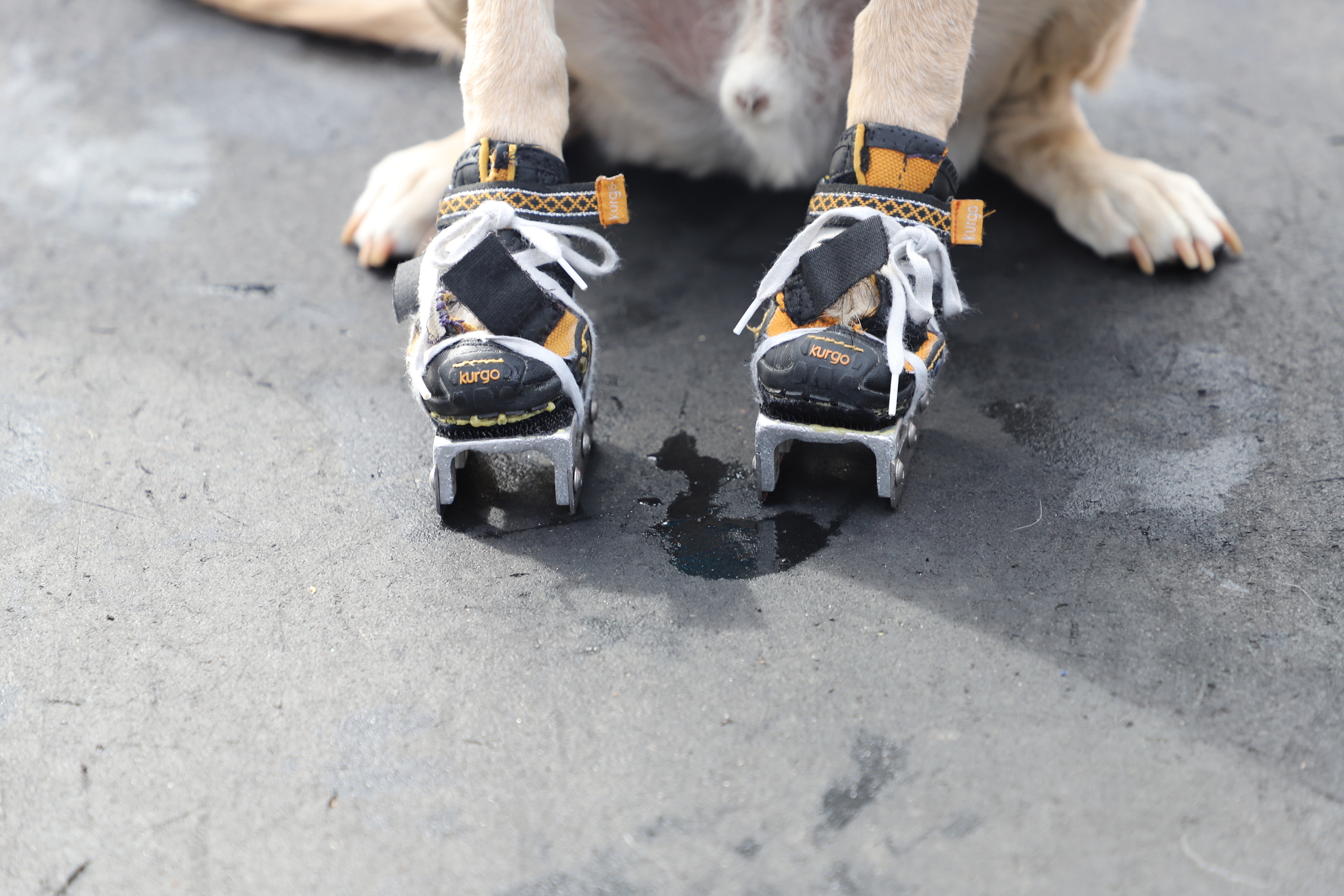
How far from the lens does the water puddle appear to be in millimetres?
1360

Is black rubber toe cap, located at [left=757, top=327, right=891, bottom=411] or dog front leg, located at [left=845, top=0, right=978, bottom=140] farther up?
dog front leg, located at [left=845, top=0, right=978, bottom=140]

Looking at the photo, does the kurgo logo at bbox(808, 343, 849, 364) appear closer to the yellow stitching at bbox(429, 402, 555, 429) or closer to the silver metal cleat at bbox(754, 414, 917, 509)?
the silver metal cleat at bbox(754, 414, 917, 509)

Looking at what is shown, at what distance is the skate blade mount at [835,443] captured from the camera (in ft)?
4.45

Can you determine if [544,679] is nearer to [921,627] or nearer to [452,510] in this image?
[452,510]

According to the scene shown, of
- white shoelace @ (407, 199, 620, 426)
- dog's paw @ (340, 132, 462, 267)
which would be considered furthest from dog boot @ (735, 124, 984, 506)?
dog's paw @ (340, 132, 462, 267)

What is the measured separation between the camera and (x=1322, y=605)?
1.28m

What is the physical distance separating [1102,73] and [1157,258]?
1.26 ft

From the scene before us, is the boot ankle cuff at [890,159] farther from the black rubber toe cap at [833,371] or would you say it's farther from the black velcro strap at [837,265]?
the black rubber toe cap at [833,371]

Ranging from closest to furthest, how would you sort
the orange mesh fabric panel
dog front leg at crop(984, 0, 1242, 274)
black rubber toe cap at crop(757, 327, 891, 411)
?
black rubber toe cap at crop(757, 327, 891, 411) → the orange mesh fabric panel → dog front leg at crop(984, 0, 1242, 274)

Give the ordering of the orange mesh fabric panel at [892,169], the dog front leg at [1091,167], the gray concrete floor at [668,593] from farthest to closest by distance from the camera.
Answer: the dog front leg at [1091,167]
the orange mesh fabric panel at [892,169]
the gray concrete floor at [668,593]

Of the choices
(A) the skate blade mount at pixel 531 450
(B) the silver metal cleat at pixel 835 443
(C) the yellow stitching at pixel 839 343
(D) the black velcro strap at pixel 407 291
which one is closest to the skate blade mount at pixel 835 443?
Answer: (B) the silver metal cleat at pixel 835 443

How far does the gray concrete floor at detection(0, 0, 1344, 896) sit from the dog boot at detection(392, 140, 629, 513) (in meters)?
0.13

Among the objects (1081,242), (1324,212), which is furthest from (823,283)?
(1324,212)

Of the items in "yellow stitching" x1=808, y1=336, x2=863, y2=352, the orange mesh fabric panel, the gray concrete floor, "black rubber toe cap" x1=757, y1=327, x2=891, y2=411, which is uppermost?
the orange mesh fabric panel
